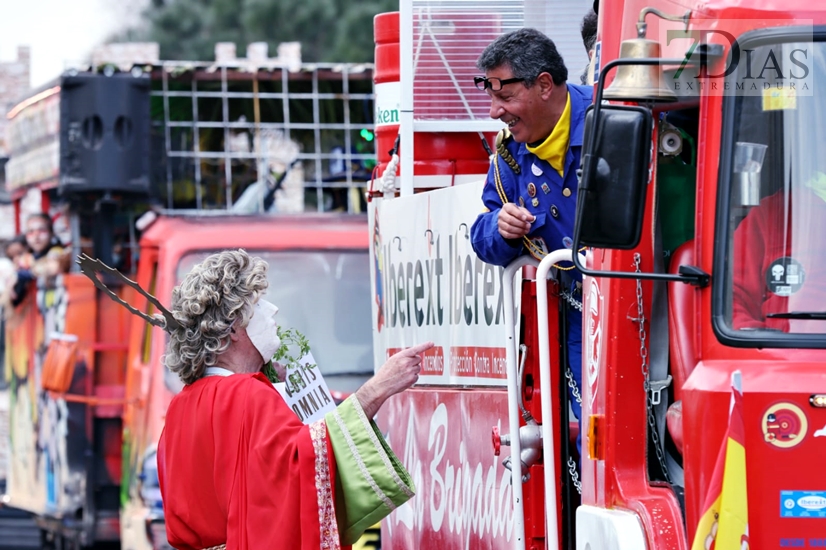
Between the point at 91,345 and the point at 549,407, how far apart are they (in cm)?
712

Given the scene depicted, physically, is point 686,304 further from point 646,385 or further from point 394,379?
point 394,379

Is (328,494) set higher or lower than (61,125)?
lower

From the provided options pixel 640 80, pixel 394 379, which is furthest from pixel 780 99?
pixel 394 379

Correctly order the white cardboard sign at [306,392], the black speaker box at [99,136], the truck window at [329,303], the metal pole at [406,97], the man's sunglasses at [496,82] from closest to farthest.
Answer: the man's sunglasses at [496,82]
the white cardboard sign at [306,392]
the metal pole at [406,97]
the truck window at [329,303]
the black speaker box at [99,136]

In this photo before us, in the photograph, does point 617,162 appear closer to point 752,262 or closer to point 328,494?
point 752,262

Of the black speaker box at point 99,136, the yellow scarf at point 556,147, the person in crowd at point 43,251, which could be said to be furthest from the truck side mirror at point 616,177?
the person in crowd at point 43,251

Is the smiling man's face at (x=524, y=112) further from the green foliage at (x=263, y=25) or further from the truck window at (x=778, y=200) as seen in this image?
the green foliage at (x=263, y=25)

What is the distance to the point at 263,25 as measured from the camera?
4338 cm

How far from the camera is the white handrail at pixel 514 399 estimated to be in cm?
405

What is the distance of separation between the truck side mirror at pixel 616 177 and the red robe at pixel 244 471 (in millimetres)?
1152

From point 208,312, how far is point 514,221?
2.94 feet

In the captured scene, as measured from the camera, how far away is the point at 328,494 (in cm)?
398

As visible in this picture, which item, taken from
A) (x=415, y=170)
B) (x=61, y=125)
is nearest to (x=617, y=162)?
(x=415, y=170)

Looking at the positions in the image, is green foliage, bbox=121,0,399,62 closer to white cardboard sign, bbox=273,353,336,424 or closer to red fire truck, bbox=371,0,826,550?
white cardboard sign, bbox=273,353,336,424
